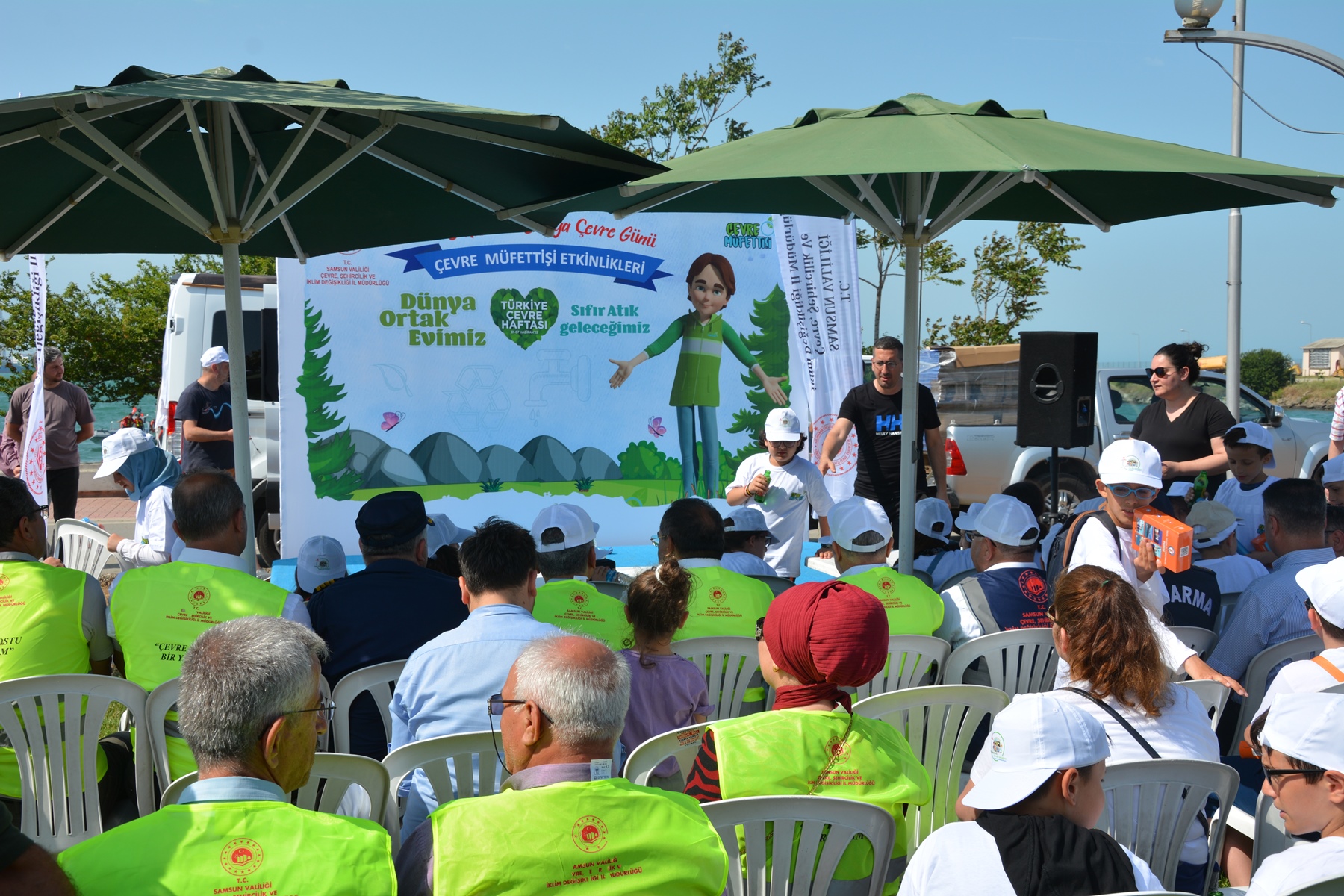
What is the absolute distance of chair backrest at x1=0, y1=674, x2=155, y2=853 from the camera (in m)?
2.65

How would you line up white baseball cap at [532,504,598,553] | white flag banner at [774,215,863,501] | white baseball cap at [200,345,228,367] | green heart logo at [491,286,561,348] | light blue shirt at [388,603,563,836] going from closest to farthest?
light blue shirt at [388,603,563,836]
white baseball cap at [532,504,598,553]
white baseball cap at [200,345,228,367]
green heart logo at [491,286,561,348]
white flag banner at [774,215,863,501]

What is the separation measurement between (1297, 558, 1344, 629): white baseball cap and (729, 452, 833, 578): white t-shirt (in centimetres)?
324

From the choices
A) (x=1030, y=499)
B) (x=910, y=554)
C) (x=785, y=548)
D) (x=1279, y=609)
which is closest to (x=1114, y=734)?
(x=1279, y=609)

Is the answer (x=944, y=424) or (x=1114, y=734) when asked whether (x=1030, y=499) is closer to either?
(x=1114, y=734)

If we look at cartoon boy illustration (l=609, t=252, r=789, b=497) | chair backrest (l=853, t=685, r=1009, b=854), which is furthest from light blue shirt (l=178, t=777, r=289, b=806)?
cartoon boy illustration (l=609, t=252, r=789, b=497)

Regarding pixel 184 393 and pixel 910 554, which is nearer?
pixel 910 554

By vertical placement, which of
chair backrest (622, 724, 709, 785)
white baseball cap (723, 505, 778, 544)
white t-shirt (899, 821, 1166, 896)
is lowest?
chair backrest (622, 724, 709, 785)

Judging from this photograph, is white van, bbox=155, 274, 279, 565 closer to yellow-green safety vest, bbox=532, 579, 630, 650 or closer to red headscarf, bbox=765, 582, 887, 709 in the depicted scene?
yellow-green safety vest, bbox=532, 579, 630, 650

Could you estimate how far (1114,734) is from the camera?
8.27 feet

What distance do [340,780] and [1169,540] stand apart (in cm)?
272

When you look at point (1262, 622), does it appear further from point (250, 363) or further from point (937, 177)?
point (250, 363)

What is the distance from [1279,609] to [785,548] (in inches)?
121

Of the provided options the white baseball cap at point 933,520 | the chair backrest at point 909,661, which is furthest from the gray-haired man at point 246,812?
the white baseball cap at point 933,520

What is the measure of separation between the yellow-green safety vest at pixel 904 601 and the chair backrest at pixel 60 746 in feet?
7.48
